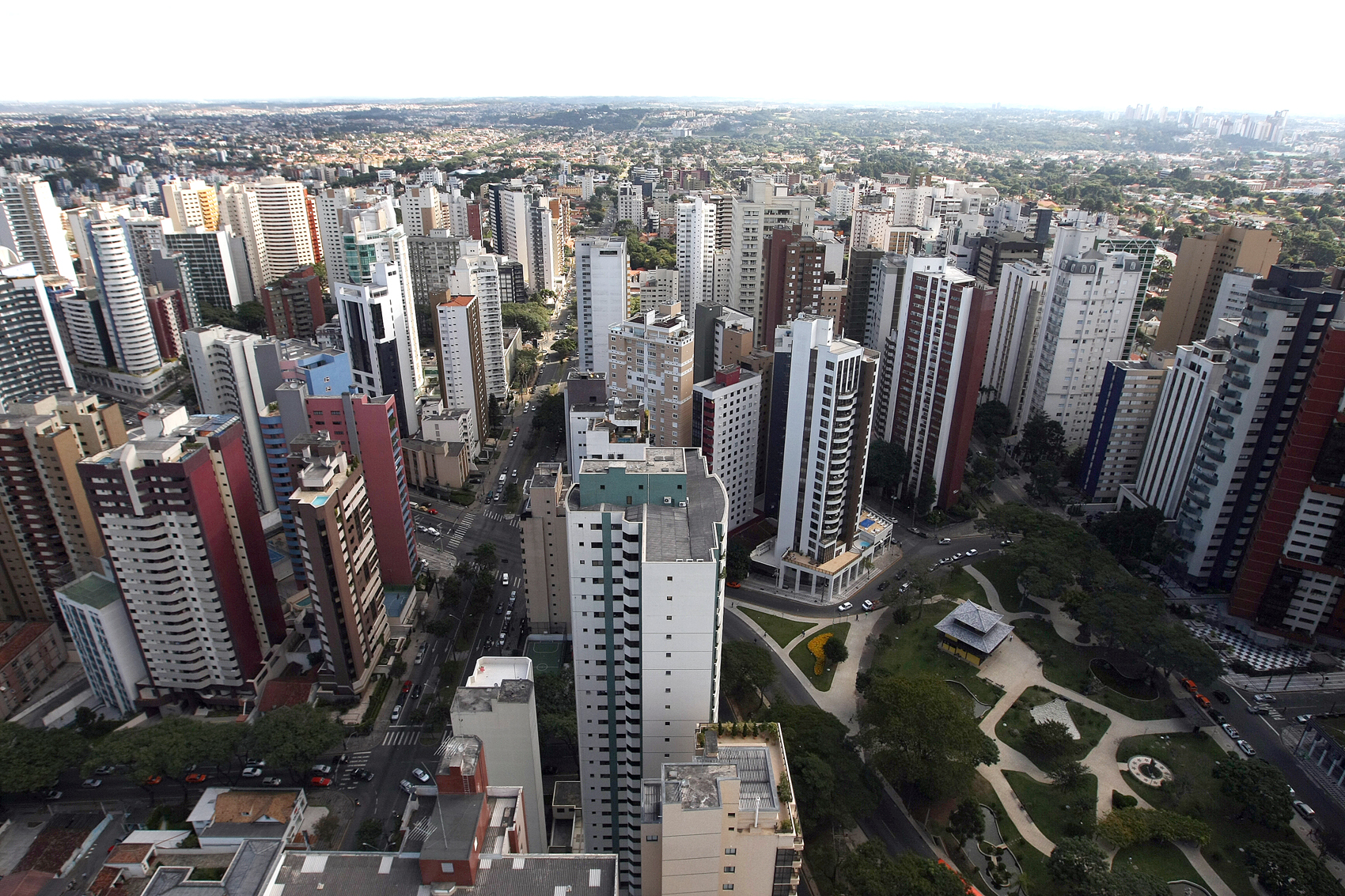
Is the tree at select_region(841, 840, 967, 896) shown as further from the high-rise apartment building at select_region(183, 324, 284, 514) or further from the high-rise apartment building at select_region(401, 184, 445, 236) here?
the high-rise apartment building at select_region(401, 184, 445, 236)

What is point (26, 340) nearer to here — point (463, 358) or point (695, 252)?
point (463, 358)

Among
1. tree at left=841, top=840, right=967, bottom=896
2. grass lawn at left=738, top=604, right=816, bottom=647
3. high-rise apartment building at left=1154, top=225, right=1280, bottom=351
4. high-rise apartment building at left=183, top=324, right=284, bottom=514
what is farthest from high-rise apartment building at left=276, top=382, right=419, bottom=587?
high-rise apartment building at left=1154, top=225, right=1280, bottom=351

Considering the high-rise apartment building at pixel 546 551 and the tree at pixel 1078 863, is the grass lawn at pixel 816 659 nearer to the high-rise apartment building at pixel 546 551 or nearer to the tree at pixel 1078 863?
the high-rise apartment building at pixel 546 551

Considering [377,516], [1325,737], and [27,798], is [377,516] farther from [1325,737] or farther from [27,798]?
[1325,737]

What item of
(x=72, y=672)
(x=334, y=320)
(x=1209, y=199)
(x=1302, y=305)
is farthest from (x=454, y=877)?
(x=1209, y=199)

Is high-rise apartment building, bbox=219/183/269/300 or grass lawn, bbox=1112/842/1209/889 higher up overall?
high-rise apartment building, bbox=219/183/269/300

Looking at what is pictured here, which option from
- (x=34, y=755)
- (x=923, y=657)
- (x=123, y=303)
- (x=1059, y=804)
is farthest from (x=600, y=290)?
(x=1059, y=804)
